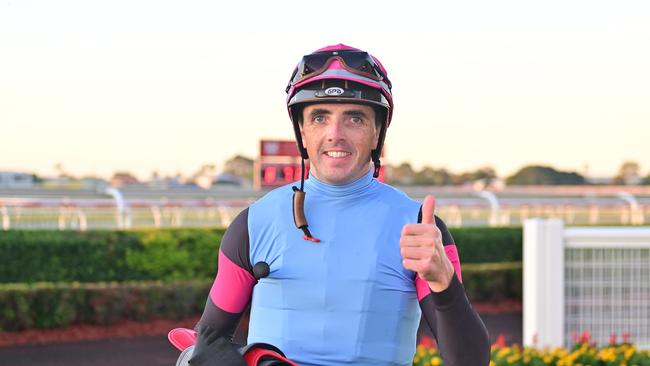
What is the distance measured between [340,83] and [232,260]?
1.82 feet

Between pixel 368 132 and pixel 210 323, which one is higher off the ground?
pixel 368 132

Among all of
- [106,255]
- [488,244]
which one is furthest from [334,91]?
[488,244]

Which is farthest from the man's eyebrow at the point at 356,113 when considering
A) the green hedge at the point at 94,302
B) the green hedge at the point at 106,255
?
the green hedge at the point at 106,255

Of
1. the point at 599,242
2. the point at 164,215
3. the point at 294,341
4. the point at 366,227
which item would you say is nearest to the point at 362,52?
the point at 366,227

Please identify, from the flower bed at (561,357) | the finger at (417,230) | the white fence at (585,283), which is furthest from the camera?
the white fence at (585,283)

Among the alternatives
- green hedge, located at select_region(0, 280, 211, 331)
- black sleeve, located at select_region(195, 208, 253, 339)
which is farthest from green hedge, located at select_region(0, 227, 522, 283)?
black sleeve, located at select_region(195, 208, 253, 339)

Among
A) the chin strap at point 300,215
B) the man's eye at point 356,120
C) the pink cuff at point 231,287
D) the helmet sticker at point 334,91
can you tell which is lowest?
the pink cuff at point 231,287

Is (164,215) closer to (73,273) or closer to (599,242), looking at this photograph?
(73,273)

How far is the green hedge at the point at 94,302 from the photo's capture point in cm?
1055

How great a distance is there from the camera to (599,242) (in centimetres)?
827

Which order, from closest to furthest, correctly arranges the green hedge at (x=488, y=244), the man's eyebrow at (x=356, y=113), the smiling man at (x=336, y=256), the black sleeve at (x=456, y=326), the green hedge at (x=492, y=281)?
the black sleeve at (x=456, y=326)
the smiling man at (x=336, y=256)
the man's eyebrow at (x=356, y=113)
the green hedge at (x=492, y=281)
the green hedge at (x=488, y=244)

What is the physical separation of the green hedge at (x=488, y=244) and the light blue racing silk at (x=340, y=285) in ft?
40.4

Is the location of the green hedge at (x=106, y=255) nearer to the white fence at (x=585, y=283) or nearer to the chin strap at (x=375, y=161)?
the white fence at (x=585, y=283)

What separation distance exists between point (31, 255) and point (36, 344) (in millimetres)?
1749
